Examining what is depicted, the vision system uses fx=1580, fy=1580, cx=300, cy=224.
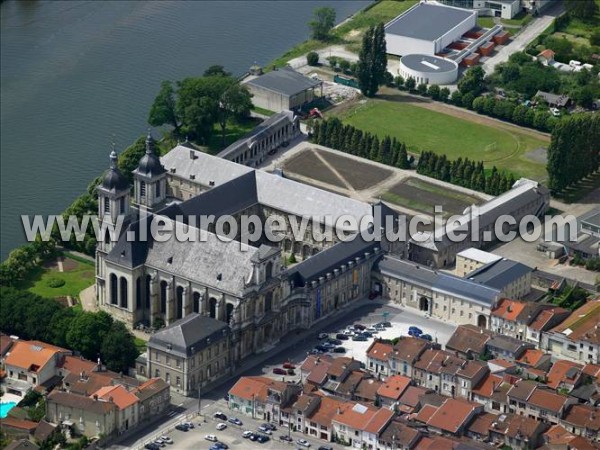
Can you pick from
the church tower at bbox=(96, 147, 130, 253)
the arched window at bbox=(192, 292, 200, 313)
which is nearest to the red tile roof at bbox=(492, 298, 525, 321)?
the arched window at bbox=(192, 292, 200, 313)

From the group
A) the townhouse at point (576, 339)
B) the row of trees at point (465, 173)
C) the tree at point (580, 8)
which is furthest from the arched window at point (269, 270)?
the tree at point (580, 8)

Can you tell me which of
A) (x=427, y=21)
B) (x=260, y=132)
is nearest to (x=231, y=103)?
(x=260, y=132)

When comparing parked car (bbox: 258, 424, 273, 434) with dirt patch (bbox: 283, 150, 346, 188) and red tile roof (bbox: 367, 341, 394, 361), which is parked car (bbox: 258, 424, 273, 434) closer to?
red tile roof (bbox: 367, 341, 394, 361)

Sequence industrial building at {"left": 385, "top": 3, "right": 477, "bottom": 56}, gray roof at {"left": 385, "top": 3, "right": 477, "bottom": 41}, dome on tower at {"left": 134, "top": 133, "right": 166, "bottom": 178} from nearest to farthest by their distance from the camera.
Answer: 1. dome on tower at {"left": 134, "top": 133, "right": 166, "bottom": 178}
2. industrial building at {"left": 385, "top": 3, "right": 477, "bottom": 56}
3. gray roof at {"left": 385, "top": 3, "right": 477, "bottom": 41}

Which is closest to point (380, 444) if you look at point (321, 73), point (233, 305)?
point (233, 305)

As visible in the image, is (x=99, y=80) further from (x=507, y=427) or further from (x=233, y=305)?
(x=507, y=427)

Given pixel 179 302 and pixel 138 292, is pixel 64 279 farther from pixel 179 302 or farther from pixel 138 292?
pixel 179 302

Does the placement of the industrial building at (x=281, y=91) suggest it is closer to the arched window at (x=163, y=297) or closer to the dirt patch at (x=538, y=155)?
the dirt patch at (x=538, y=155)
